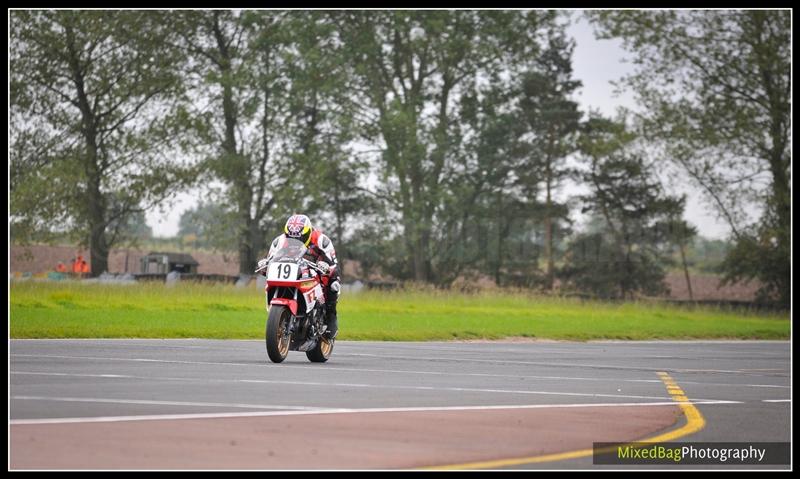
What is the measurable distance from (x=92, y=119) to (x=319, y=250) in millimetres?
40934

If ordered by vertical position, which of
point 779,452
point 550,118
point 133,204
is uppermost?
point 550,118

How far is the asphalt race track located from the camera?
29.2 feet

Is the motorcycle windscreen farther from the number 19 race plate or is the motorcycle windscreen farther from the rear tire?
the rear tire

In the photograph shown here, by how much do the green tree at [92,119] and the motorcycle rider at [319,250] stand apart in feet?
121

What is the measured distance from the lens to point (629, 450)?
9.87 m

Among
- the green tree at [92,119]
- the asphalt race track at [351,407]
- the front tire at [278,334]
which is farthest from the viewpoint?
the green tree at [92,119]

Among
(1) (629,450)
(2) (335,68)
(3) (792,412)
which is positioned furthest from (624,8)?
(1) (629,450)

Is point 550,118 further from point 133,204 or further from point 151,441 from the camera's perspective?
point 151,441

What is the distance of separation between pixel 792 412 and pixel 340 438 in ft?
19.1

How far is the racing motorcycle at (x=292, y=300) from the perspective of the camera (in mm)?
17812

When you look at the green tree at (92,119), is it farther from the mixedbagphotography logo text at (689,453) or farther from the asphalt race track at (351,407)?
the mixedbagphotography logo text at (689,453)

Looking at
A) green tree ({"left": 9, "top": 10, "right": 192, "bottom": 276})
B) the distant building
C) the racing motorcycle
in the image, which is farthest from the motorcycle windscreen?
the distant building

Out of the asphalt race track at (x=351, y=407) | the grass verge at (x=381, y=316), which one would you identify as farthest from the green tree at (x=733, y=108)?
the asphalt race track at (x=351, y=407)
